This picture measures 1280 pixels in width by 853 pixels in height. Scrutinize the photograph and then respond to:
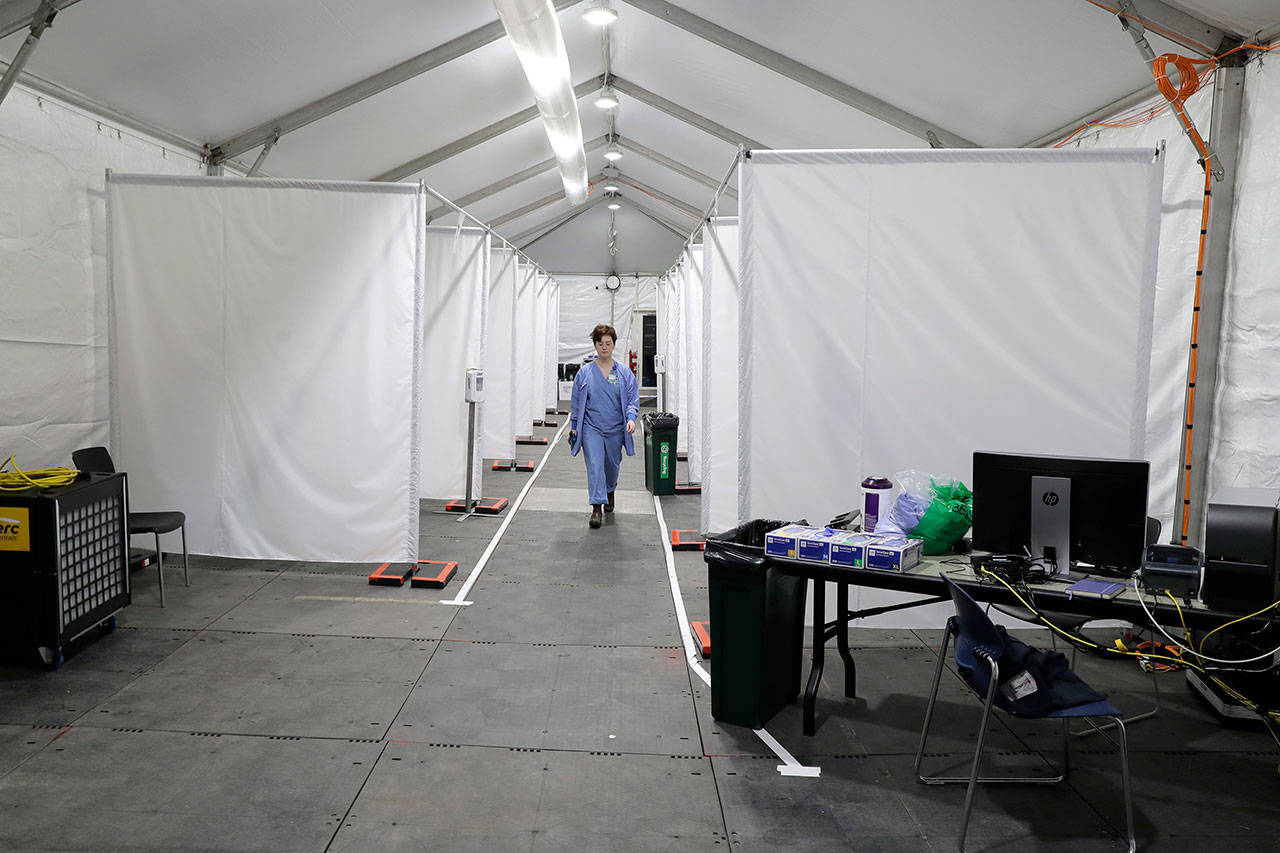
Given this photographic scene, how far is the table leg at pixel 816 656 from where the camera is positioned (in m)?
3.26

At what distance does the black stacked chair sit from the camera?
4.55m

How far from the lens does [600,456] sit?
6.78 metres

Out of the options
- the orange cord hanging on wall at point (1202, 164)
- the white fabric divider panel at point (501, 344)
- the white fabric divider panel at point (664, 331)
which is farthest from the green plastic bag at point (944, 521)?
the white fabric divider panel at point (664, 331)

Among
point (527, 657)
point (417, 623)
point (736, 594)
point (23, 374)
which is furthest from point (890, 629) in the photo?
point (23, 374)

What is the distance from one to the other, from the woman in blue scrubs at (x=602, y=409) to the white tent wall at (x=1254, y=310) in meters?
3.96

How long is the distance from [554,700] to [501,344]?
575cm

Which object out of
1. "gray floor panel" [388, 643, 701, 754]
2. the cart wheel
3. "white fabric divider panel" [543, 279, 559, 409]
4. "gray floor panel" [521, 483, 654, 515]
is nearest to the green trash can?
"gray floor panel" [521, 483, 654, 515]

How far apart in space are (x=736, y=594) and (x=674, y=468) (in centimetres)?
516

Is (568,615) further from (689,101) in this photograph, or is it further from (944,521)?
(689,101)

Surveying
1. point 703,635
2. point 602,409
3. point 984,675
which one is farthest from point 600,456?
point 984,675

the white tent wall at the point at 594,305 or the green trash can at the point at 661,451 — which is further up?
the white tent wall at the point at 594,305

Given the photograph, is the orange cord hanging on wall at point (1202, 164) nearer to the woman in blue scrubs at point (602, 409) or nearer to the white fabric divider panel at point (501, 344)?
the woman in blue scrubs at point (602, 409)

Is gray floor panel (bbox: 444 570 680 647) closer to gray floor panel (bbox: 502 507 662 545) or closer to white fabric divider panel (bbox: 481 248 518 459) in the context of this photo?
gray floor panel (bbox: 502 507 662 545)

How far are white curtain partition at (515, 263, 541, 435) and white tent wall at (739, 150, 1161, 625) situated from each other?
7.03 metres
